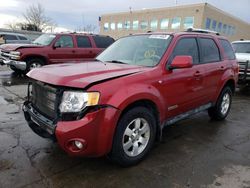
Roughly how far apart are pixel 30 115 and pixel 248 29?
2577 inches

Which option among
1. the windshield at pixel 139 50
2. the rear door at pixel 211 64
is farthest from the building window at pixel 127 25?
the windshield at pixel 139 50

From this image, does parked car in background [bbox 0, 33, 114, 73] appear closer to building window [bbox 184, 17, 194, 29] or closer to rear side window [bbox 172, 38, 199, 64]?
rear side window [bbox 172, 38, 199, 64]

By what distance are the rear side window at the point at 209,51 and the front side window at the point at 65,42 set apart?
23.1 ft

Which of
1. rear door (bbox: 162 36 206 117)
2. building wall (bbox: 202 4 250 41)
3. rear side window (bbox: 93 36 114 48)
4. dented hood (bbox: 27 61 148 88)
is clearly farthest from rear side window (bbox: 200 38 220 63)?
building wall (bbox: 202 4 250 41)

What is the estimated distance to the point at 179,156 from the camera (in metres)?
3.78

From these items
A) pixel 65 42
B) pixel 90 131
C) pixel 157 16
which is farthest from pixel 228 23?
pixel 90 131

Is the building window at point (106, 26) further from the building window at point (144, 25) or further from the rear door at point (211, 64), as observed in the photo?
the rear door at point (211, 64)

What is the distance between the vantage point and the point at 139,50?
4.20 metres

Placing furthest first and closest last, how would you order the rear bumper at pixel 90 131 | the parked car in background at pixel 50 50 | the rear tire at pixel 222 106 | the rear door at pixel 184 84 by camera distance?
the parked car in background at pixel 50 50 → the rear tire at pixel 222 106 → the rear door at pixel 184 84 → the rear bumper at pixel 90 131

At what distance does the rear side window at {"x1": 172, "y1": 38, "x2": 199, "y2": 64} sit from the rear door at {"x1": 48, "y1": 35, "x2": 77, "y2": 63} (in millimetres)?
7173

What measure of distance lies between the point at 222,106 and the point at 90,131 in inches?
150

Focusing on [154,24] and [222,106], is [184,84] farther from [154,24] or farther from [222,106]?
[154,24]

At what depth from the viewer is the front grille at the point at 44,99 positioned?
3124 millimetres

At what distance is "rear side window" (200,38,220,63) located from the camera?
15.6 ft
